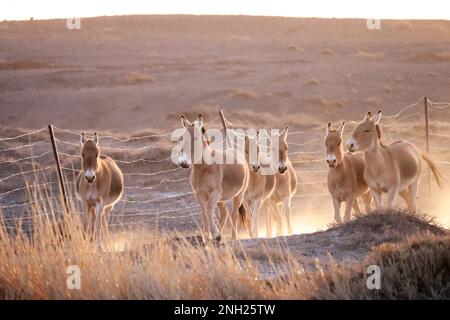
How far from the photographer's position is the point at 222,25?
105 m

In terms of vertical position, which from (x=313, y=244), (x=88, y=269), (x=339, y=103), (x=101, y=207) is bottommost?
(x=88, y=269)

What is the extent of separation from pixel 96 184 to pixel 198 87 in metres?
38.3

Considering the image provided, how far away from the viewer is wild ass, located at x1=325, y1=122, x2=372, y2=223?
14.8 meters

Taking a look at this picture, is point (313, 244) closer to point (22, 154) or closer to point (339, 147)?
point (339, 147)

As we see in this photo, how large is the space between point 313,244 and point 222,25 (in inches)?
3734

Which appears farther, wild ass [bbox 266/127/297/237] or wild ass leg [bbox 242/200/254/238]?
wild ass [bbox 266/127/297/237]

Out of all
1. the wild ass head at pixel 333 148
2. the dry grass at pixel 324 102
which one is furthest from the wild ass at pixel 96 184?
the dry grass at pixel 324 102

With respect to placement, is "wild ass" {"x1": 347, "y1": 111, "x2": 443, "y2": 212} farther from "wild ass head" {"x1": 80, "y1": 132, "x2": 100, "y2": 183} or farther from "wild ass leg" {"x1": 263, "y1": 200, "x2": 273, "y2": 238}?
"wild ass head" {"x1": 80, "y1": 132, "x2": 100, "y2": 183}

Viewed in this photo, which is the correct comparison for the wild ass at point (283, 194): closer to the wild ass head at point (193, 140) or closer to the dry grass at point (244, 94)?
the wild ass head at point (193, 140)

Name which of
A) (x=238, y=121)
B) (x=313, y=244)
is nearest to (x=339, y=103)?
(x=238, y=121)

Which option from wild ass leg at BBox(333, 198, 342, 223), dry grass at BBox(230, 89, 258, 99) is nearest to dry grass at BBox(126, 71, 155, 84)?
dry grass at BBox(230, 89, 258, 99)

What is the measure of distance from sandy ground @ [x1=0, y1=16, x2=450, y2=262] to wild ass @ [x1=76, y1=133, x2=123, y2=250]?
15.1 inches

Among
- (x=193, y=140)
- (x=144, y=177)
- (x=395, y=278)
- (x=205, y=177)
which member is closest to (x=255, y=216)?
(x=205, y=177)

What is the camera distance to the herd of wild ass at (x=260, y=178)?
13.6 metres
